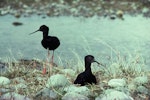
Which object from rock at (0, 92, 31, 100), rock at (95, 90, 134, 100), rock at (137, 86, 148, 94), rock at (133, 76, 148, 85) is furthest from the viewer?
rock at (133, 76, 148, 85)

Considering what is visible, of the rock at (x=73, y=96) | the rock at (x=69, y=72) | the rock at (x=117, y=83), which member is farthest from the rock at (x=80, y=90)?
the rock at (x=69, y=72)

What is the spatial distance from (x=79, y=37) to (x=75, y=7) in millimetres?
5467

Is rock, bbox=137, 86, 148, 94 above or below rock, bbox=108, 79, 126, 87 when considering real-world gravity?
below

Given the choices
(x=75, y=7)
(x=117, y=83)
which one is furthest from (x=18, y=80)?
(x=75, y=7)

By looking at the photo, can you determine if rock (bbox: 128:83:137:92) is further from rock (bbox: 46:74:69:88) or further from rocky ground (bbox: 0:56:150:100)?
rock (bbox: 46:74:69:88)

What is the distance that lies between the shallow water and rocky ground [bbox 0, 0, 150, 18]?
819 millimetres

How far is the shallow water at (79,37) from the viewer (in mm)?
9859

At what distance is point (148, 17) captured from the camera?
14.8m

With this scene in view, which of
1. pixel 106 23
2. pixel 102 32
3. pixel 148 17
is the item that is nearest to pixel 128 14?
pixel 148 17

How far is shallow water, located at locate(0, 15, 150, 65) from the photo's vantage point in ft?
32.3

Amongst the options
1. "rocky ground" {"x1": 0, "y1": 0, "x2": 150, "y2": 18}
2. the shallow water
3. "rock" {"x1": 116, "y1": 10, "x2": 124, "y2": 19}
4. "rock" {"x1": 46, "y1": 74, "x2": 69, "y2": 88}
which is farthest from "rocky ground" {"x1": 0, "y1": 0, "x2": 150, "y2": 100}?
"rocky ground" {"x1": 0, "y1": 0, "x2": 150, "y2": 18}

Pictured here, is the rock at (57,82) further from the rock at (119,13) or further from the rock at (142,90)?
the rock at (119,13)

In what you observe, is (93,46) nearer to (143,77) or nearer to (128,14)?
(143,77)

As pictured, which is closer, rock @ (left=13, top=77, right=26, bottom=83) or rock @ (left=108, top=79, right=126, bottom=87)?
rock @ (left=108, top=79, right=126, bottom=87)
